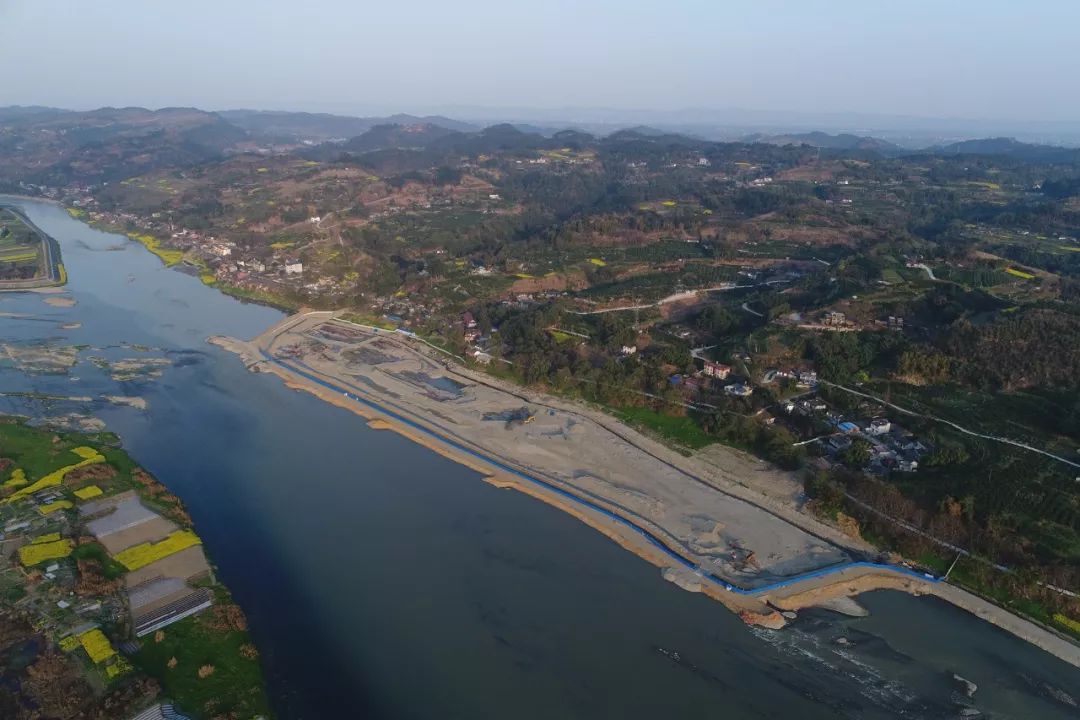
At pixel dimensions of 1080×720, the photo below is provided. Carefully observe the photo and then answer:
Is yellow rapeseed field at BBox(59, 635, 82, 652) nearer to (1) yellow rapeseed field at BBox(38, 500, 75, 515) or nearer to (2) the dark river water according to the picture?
(2) the dark river water

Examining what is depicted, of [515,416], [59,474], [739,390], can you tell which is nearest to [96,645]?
[59,474]

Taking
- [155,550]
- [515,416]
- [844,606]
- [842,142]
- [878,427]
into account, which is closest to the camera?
[844,606]

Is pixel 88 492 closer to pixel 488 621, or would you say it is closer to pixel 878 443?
pixel 488 621

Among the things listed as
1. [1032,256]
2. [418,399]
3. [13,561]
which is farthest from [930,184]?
[13,561]

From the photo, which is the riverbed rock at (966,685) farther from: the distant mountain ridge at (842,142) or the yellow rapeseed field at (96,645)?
the distant mountain ridge at (842,142)

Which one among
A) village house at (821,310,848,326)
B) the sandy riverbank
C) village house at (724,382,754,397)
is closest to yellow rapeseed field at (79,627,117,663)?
the sandy riverbank

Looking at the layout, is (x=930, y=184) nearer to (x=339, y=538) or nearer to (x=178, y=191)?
(x=339, y=538)

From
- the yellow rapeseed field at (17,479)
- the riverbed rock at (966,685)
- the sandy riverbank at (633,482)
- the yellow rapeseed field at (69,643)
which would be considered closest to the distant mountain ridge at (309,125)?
the sandy riverbank at (633,482)
